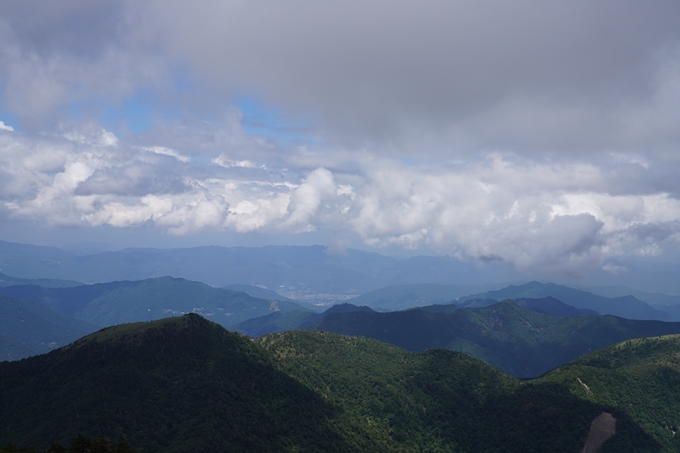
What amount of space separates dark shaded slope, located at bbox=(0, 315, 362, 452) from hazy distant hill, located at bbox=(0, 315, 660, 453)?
1.22ft

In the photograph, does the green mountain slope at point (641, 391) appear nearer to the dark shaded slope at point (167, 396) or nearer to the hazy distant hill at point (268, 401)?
the hazy distant hill at point (268, 401)

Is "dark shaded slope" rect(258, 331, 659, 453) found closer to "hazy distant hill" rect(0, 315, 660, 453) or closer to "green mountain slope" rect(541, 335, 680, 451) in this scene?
"hazy distant hill" rect(0, 315, 660, 453)

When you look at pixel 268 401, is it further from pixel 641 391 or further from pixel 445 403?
pixel 641 391

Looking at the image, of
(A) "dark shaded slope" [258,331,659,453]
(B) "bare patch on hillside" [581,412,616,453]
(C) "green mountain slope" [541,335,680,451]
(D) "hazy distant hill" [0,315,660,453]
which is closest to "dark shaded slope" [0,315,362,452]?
(D) "hazy distant hill" [0,315,660,453]

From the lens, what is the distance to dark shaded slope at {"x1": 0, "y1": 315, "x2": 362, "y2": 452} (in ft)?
365

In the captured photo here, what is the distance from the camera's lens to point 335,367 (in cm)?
18288

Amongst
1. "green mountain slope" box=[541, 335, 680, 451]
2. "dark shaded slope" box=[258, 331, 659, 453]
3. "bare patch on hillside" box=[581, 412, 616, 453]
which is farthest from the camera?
"green mountain slope" box=[541, 335, 680, 451]

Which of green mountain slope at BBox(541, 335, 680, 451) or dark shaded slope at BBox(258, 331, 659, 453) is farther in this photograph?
green mountain slope at BBox(541, 335, 680, 451)

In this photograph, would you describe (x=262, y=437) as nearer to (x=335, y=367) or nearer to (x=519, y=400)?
(x=335, y=367)

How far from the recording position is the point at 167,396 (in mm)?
126375

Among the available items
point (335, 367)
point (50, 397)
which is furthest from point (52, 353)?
point (335, 367)

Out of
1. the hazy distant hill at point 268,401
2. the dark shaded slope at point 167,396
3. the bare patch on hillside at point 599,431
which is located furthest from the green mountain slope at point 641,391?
the dark shaded slope at point 167,396

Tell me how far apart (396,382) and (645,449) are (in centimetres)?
8369

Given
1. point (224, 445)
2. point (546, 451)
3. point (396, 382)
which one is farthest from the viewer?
point (396, 382)
